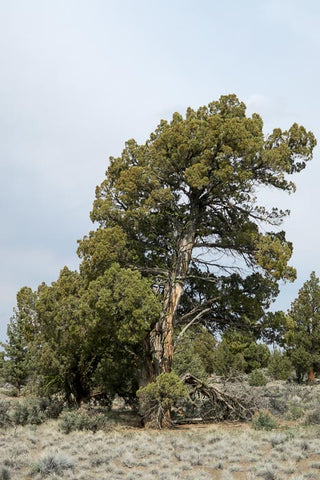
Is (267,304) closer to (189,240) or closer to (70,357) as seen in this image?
(189,240)

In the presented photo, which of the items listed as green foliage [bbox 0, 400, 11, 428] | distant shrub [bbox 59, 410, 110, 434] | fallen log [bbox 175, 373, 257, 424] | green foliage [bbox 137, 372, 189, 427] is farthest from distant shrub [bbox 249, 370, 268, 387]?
green foliage [bbox 0, 400, 11, 428]

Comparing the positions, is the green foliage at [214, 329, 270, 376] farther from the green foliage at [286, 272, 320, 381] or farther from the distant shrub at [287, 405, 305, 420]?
the distant shrub at [287, 405, 305, 420]

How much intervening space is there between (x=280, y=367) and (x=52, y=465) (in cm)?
3015

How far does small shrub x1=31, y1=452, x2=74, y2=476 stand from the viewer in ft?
30.2

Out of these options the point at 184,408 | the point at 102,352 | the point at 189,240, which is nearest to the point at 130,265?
the point at 189,240

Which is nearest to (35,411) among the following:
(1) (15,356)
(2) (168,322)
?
(2) (168,322)

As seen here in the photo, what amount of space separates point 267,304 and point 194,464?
8.50m

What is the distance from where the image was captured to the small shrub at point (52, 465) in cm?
922

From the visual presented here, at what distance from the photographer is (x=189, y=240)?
17156mm

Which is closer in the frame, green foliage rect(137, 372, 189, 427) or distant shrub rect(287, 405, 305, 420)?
green foliage rect(137, 372, 189, 427)

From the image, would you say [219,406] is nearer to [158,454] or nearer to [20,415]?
[158,454]

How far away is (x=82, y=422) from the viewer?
46.7 feet

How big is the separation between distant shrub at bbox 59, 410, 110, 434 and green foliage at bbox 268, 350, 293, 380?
2371 centimetres

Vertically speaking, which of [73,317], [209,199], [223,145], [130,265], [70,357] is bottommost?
[70,357]
